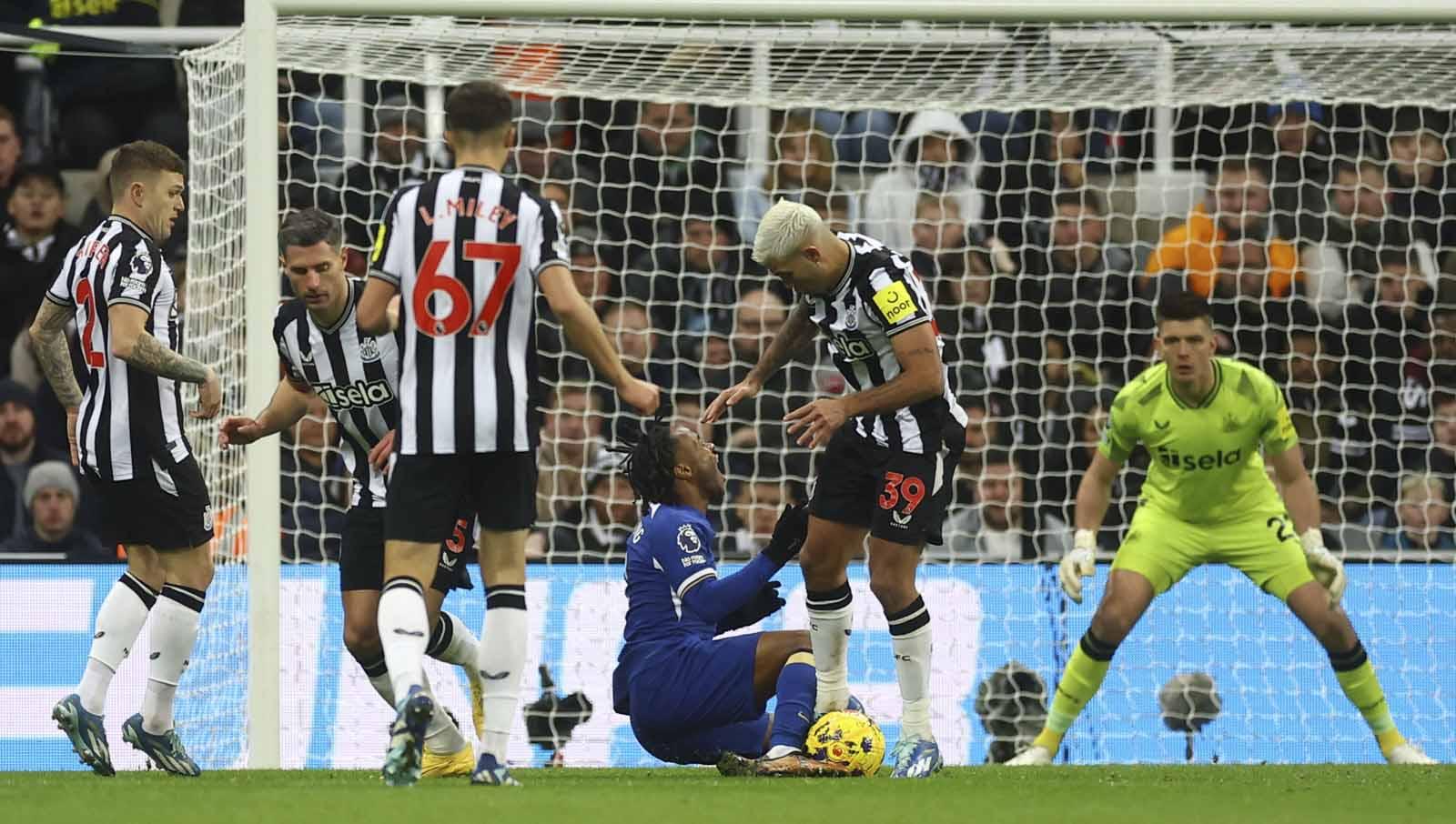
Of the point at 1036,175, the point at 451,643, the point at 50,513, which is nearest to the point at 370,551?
the point at 451,643

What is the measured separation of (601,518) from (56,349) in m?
4.05

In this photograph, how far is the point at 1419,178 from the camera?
10.8 metres

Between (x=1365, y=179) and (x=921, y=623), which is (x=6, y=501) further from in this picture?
(x=1365, y=179)

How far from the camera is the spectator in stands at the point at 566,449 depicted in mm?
10609

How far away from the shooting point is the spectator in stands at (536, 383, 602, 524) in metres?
10.6

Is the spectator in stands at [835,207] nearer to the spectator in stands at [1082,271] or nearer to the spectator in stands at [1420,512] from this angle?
the spectator in stands at [1082,271]

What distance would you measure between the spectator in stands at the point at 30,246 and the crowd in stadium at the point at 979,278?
0.01m

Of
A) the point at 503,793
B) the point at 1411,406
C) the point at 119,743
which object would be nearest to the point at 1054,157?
the point at 1411,406

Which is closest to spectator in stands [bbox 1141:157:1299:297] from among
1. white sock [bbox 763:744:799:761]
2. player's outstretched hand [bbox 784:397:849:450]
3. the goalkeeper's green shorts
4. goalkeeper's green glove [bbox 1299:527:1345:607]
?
the goalkeeper's green shorts

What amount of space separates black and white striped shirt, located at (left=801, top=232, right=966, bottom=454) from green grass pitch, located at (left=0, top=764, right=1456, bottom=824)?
1.21m

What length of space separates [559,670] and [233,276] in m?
2.37

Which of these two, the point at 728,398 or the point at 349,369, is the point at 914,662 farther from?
the point at 349,369

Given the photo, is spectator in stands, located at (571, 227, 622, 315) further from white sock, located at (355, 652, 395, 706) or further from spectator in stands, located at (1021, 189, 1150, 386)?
white sock, located at (355, 652, 395, 706)

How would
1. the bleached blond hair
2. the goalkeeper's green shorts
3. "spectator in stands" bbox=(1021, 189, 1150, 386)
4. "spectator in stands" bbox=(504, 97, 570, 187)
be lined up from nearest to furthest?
the bleached blond hair → the goalkeeper's green shorts → "spectator in stands" bbox=(1021, 189, 1150, 386) → "spectator in stands" bbox=(504, 97, 570, 187)
